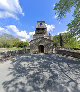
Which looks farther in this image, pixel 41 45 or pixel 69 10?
pixel 41 45

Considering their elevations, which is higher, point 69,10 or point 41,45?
point 69,10

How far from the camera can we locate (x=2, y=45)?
89188 mm

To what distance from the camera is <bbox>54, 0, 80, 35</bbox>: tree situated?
15.9 m

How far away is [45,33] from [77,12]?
36.0 m

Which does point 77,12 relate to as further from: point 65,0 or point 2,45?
point 2,45

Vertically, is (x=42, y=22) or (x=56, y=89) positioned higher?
(x=42, y=22)

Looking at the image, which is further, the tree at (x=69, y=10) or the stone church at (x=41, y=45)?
the stone church at (x=41, y=45)

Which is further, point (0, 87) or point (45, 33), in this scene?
point (45, 33)

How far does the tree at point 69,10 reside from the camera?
15905 millimetres

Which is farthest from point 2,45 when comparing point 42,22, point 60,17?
point 60,17

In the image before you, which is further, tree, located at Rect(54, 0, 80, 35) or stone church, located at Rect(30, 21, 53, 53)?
stone church, located at Rect(30, 21, 53, 53)

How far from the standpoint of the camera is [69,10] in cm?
1733

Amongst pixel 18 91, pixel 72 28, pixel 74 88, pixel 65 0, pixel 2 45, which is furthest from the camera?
pixel 2 45

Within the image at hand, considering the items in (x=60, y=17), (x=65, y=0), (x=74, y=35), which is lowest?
(x=74, y=35)
